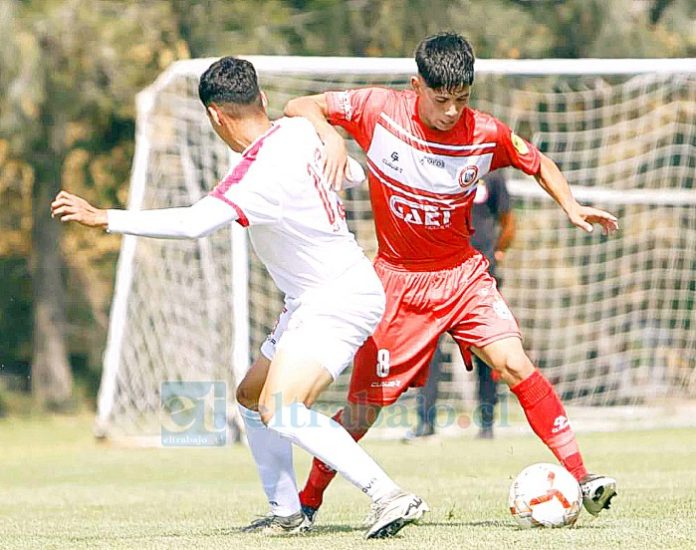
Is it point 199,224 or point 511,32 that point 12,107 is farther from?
point 199,224

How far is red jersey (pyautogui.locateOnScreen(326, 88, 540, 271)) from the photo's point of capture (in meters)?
6.50

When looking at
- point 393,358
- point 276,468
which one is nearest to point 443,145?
point 393,358

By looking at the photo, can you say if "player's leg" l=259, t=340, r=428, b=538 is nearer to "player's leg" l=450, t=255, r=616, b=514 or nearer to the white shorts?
the white shorts

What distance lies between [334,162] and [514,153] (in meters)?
1.12

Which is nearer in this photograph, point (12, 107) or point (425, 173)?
point (425, 173)

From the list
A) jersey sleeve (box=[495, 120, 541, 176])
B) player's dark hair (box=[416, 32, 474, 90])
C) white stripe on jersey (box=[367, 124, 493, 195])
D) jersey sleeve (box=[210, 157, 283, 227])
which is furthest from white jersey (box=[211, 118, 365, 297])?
jersey sleeve (box=[495, 120, 541, 176])

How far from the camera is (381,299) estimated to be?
5.86 metres

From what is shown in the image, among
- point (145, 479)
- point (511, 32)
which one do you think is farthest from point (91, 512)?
point (511, 32)

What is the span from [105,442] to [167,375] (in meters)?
1.31

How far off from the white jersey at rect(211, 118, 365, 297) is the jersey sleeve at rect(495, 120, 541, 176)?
1049mm

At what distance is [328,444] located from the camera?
5.54 m

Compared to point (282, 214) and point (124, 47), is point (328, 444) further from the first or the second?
point (124, 47)

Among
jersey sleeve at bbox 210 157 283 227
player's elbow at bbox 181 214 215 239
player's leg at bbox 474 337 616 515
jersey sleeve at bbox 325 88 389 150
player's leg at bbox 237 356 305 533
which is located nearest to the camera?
player's elbow at bbox 181 214 215 239

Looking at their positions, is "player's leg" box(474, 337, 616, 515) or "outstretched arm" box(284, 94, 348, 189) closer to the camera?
"outstretched arm" box(284, 94, 348, 189)
